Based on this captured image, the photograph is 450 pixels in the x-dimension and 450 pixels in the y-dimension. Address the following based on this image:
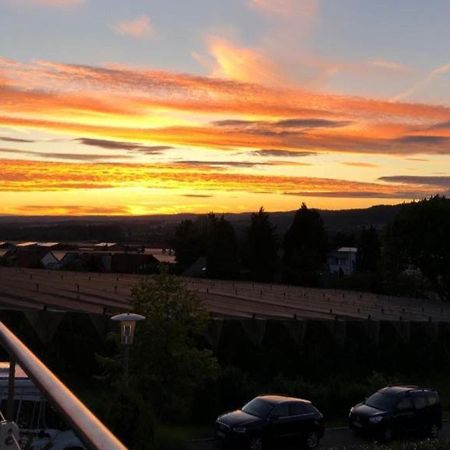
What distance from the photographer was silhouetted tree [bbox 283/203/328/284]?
1945 inches

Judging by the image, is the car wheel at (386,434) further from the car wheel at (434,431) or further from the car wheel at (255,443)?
the car wheel at (255,443)

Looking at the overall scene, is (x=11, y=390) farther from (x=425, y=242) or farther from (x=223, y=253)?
(x=223, y=253)

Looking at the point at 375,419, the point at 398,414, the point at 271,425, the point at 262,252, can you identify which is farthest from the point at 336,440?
the point at 262,252

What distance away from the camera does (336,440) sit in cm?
1469

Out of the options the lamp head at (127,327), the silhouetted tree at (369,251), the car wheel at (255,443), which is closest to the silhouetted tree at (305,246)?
the silhouetted tree at (369,251)

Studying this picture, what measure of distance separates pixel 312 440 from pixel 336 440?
4.19ft

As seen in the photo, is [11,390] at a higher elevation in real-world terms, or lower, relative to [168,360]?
higher

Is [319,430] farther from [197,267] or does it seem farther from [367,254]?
[367,254]

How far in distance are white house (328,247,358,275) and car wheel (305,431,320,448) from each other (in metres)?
57.7

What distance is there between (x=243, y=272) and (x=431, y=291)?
14424 millimetres

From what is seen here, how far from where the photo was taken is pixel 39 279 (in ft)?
80.2

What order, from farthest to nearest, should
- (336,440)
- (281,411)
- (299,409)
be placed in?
(336,440) → (299,409) → (281,411)

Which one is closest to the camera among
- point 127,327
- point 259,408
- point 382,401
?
point 127,327

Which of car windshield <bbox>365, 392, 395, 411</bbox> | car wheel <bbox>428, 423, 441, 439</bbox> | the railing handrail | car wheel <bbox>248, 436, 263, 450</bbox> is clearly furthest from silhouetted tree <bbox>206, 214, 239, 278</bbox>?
the railing handrail
